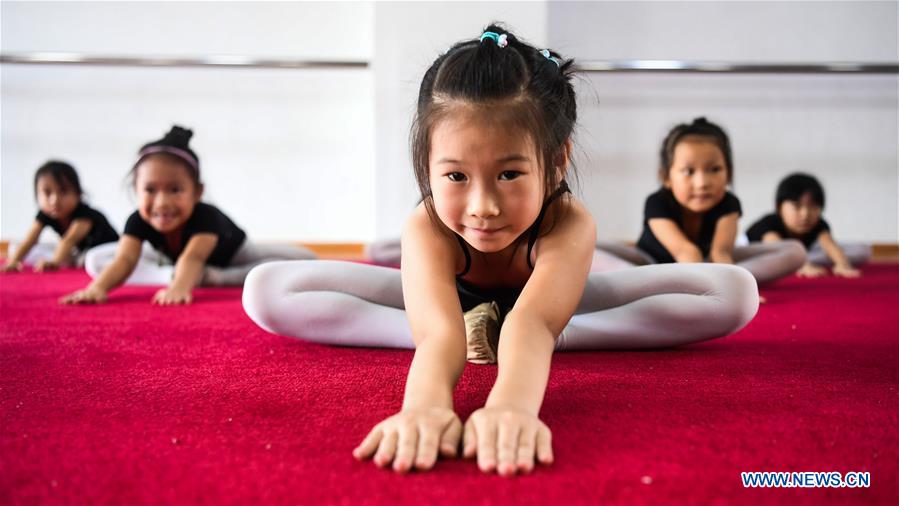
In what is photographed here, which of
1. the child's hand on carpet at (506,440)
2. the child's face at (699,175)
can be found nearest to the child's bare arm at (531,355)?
the child's hand on carpet at (506,440)

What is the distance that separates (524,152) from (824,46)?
2.54 metres

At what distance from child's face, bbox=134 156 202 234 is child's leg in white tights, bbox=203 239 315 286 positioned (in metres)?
0.20

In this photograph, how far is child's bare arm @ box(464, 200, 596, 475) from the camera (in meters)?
0.50

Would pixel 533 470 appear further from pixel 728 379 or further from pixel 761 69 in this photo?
pixel 761 69

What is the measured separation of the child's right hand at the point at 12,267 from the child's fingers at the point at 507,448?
7.19ft

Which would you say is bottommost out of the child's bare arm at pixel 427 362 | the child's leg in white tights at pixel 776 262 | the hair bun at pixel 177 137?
the child's leg in white tights at pixel 776 262

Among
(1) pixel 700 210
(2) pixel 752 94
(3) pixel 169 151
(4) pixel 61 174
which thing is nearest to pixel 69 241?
(4) pixel 61 174

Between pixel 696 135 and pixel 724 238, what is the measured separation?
23 centimetres

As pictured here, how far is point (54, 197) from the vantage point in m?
2.42

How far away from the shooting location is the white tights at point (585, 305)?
89 cm

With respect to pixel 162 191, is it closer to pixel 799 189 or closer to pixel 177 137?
pixel 177 137

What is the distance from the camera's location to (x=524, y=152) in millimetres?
687

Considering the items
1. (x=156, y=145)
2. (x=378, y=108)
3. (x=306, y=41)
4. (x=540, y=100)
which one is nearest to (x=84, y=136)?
(x=306, y=41)

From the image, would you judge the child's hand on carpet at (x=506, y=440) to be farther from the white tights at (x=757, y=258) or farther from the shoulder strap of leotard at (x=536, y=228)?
the white tights at (x=757, y=258)
